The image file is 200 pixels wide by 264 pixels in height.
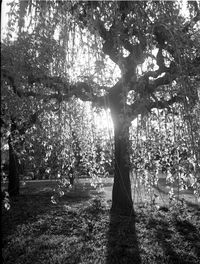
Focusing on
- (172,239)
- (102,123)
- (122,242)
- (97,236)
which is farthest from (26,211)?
(102,123)

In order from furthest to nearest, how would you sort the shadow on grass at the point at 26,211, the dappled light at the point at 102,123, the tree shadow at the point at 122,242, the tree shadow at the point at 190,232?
1. the shadow on grass at the point at 26,211
2. the tree shadow at the point at 190,232
3. the tree shadow at the point at 122,242
4. the dappled light at the point at 102,123

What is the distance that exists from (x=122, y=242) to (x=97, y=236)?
0.74 metres

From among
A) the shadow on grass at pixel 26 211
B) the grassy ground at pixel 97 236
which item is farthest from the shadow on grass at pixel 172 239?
the shadow on grass at pixel 26 211

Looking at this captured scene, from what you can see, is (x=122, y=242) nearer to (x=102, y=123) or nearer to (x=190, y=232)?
(x=190, y=232)

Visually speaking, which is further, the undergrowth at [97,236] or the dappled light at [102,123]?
the undergrowth at [97,236]

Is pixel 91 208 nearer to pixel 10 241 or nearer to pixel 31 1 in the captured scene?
pixel 10 241

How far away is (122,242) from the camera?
699cm

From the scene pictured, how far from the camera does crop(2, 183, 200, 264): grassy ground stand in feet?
19.5

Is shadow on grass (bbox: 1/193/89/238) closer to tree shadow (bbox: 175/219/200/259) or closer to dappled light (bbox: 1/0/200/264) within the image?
dappled light (bbox: 1/0/200/264)

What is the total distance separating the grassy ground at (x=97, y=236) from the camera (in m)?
5.95

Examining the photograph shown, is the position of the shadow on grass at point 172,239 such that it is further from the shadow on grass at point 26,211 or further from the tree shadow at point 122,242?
the shadow on grass at point 26,211

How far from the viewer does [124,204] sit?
1007 cm

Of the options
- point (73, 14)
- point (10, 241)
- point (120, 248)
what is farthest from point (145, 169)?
point (73, 14)

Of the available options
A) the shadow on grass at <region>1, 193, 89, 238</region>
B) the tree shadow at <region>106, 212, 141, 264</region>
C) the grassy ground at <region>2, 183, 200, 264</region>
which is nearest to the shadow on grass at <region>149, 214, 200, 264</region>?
the grassy ground at <region>2, 183, 200, 264</region>
